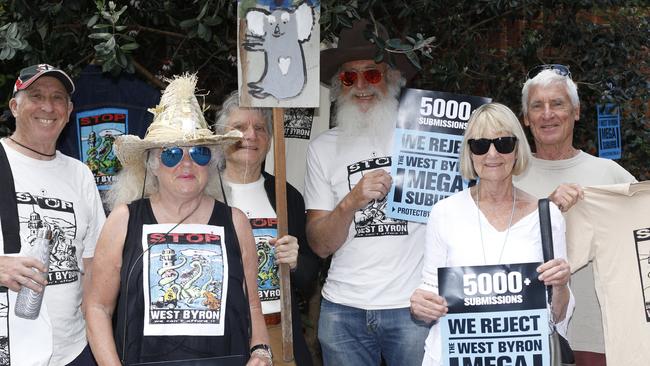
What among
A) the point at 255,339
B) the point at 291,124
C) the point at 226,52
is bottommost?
the point at 255,339

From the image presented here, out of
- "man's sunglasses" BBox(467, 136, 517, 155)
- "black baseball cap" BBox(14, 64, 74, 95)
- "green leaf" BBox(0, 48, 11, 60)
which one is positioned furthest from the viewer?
"green leaf" BBox(0, 48, 11, 60)

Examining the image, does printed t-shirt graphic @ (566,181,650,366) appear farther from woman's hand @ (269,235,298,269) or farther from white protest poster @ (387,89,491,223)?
woman's hand @ (269,235,298,269)

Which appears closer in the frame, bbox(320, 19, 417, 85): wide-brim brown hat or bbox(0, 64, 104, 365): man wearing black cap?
bbox(0, 64, 104, 365): man wearing black cap

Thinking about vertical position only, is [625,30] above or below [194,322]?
above

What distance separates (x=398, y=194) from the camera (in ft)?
13.7

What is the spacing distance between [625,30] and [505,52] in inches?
32.3

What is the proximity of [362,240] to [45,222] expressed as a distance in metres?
1.47

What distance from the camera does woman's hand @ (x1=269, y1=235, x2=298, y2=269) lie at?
3.85 metres

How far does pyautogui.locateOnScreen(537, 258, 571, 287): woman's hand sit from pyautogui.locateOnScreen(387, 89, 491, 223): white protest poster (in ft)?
2.72

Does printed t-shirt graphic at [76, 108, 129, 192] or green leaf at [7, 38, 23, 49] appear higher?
green leaf at [7, 38, 23, 49]

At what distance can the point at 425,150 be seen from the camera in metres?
4.22

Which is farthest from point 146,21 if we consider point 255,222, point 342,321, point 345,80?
point 342,321

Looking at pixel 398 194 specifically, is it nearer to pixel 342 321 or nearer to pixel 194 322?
pixel 342 321

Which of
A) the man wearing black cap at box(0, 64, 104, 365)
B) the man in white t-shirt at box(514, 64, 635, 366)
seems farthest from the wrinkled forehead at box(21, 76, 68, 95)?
the man in white t-shirt at box(514, 64, 635, 366)
